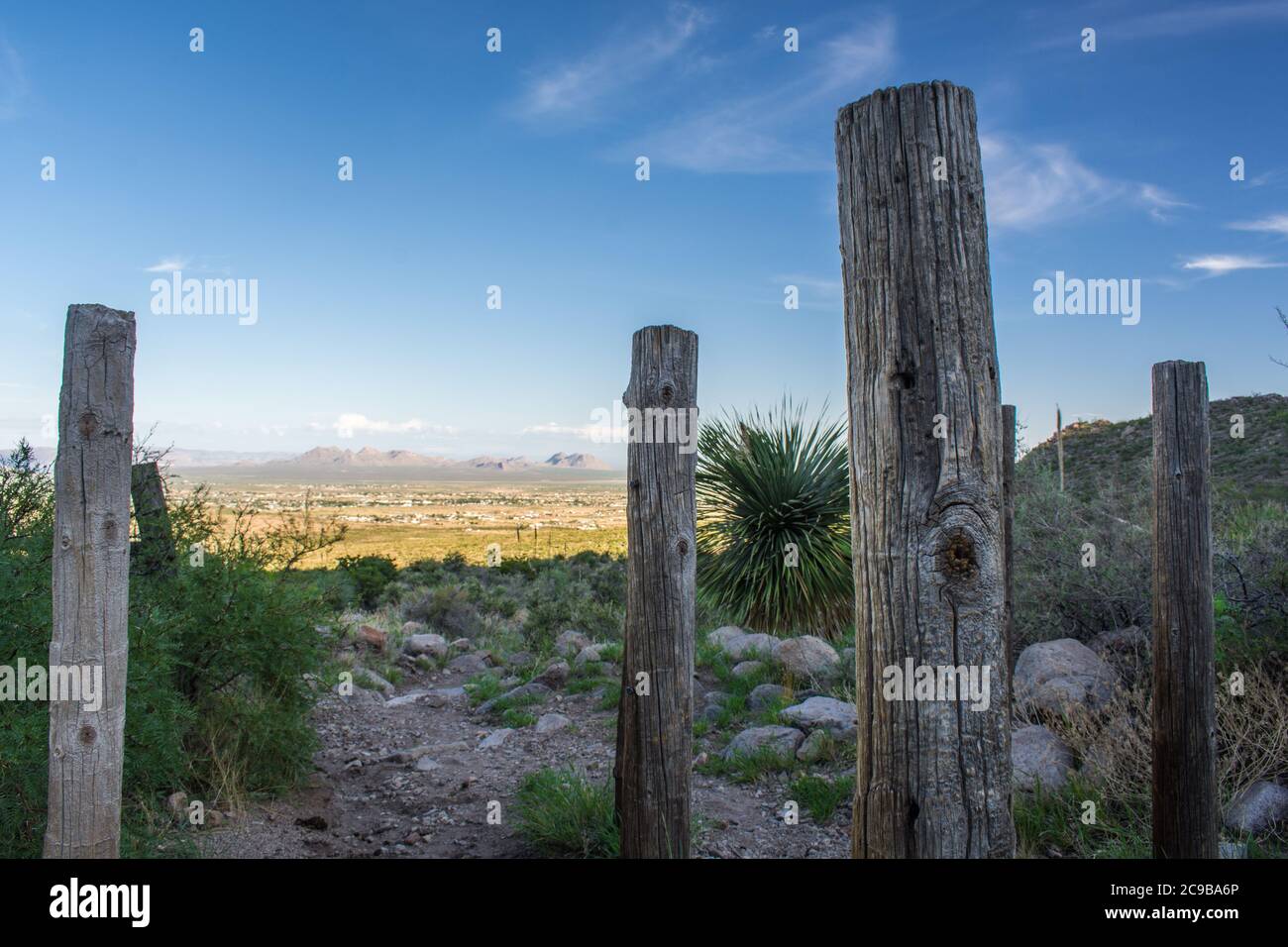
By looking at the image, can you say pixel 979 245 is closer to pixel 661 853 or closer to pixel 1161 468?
pixel 1161 468

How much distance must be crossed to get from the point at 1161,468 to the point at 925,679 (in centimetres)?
317

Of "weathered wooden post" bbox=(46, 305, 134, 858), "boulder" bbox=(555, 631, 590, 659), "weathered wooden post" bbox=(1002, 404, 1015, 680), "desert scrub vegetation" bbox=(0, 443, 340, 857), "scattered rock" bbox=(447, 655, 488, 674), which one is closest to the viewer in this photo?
"weathered wooden post" bbox=(46, 305, 134, 858)

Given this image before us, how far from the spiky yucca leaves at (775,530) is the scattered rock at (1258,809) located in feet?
17.9

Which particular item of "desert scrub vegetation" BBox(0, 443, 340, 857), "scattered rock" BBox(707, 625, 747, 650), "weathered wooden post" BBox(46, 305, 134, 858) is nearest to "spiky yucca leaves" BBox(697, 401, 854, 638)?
"scattered rock" BBox(707, 625, 747, 650)

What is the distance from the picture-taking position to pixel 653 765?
4262mm

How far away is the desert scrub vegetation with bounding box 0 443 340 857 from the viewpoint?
14.9ft

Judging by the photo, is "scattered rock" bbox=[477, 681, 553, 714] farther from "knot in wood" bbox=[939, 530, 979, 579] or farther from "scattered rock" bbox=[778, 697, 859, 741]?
"knot in wood" bbox=[939, 530, 979, 579]

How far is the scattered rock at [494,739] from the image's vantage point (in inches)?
302

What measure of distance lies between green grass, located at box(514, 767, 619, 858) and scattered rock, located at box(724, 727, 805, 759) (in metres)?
2.05

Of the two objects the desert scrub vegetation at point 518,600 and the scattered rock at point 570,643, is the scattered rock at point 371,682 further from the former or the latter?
the scattered rock at point 570,643

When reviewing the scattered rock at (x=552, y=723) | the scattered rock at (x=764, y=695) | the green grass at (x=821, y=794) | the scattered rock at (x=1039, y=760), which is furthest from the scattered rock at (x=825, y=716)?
the scattered rock at (x=552, y=723)

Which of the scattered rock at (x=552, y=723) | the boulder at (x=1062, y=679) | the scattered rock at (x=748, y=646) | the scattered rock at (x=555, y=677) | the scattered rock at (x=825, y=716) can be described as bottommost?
the scattered rock at (x=552, y=723)

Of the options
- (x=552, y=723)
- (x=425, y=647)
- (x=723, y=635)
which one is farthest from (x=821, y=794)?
(x=425, y=647)
